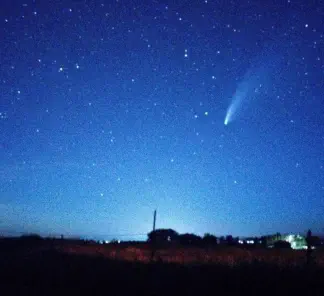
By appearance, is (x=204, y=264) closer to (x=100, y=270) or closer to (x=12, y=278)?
(x=100, y=270)

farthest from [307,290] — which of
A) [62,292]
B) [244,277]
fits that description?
[62,292]

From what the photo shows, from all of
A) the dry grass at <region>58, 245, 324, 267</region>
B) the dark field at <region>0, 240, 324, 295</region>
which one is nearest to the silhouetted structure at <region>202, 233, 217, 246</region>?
the dry grass at <region>58, 245, 324, 267</region>

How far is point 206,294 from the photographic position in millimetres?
11102

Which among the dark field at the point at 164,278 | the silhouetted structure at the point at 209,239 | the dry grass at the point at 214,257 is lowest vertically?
the dark field at the point at 164,278

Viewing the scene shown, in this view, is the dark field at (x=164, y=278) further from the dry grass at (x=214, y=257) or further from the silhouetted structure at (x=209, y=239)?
the silhouetted structure at (x=209, y=239)

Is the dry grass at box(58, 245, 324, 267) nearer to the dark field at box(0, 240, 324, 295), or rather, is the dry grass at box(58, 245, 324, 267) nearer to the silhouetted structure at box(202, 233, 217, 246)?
the dark field at box(0, 240, 324, 295)

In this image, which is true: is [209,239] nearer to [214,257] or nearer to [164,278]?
[214,257]

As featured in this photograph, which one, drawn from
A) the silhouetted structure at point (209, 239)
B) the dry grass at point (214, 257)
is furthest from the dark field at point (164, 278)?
the silhouetted structure at point (209, 239)

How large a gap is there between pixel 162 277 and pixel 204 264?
73.0 inches

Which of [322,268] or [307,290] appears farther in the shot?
[322,268]

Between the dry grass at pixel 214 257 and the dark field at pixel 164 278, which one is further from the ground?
the dry grass at pixel 214 257

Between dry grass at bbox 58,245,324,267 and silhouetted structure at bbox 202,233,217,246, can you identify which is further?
silhouetted structure at bbox 202,233,217,246

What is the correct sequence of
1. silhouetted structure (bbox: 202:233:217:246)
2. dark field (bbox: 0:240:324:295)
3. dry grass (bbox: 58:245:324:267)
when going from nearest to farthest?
1. dark field (bbox: 0:240:324:295)
2. dry grass (bbox: 58:245:324:267)
3. silhouetted structure (bbox: 202:233:217:246)

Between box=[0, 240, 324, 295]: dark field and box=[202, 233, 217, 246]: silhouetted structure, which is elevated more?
box=[202, 233, 217, 246]: silhouetted structure
